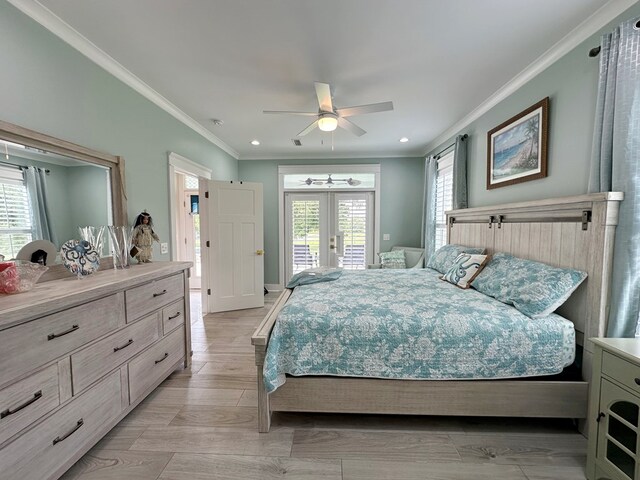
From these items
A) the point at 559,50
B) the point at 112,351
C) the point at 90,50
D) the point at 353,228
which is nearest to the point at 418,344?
the point at 112,351

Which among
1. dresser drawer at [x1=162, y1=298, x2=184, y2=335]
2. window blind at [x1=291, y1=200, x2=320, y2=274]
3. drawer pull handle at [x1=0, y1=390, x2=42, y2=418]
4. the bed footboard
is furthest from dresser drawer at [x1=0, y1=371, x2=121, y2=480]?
window blind at [x1=291, y1=200, x2=320, y2=274]

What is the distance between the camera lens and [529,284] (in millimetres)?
1849

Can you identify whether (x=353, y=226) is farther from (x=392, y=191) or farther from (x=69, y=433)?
(x=69, y=433)

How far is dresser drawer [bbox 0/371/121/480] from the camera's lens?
1111mm

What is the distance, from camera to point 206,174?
12.6 feet

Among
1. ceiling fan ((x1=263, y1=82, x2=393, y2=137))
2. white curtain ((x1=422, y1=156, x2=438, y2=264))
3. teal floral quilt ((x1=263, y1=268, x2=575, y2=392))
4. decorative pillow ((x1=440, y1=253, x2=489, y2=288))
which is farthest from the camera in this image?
white curtain ((x1=422, y1=156, x2=438, y2=264))

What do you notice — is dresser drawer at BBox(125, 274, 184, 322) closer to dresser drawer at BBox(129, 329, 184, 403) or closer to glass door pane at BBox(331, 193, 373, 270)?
dresser drawer at BBox(129, 329, 184, 403)

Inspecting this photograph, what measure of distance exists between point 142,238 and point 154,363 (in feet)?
3.49

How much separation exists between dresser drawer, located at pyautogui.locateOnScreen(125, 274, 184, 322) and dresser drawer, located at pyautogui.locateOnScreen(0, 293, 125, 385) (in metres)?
0.12

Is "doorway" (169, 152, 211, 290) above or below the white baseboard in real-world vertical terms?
above

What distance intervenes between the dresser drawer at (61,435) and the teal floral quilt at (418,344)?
3.07 ft

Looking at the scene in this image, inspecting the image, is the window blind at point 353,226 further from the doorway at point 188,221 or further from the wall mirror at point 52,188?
the wall mirror at point 52,188

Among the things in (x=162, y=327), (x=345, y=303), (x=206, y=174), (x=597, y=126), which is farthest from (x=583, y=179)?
(x=206, y=174)

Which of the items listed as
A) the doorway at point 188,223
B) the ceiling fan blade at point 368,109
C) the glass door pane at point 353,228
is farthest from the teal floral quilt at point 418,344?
the doorway at point 188,223
